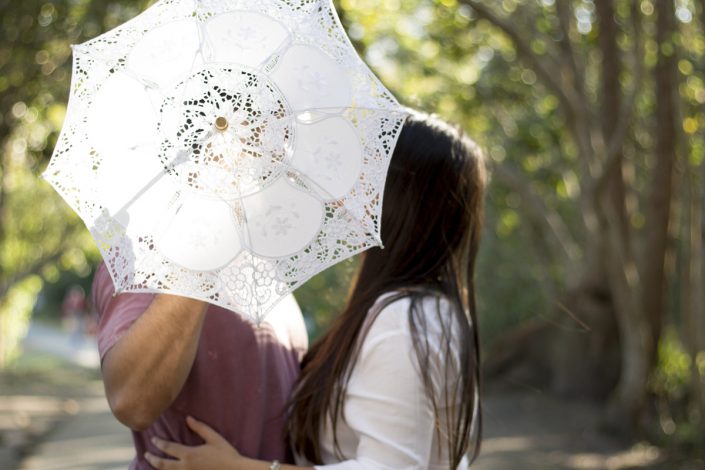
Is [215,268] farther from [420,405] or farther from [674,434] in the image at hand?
[674,434]

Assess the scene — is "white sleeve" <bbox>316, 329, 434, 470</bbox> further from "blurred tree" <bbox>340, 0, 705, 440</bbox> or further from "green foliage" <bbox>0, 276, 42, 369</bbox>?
"green foliage" <bbox>0, 276, 42, 369</bbox>

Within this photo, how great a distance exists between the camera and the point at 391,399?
221 centimetres

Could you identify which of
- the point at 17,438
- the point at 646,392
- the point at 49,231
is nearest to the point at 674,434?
the point at 646,392

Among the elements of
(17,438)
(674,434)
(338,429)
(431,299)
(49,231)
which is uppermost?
(431,299)

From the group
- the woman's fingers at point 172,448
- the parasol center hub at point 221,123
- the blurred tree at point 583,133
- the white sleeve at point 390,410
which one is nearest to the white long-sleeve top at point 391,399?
the white sleeve at point 390,410

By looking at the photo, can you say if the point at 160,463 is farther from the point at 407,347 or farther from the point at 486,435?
the point at 486,435

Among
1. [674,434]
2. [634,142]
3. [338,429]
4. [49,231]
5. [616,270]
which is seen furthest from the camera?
[49,231]

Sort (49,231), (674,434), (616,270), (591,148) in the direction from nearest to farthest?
(591,148)
(616,270)
(674,434)
(49,231)

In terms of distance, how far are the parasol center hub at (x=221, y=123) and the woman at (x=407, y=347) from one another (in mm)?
428

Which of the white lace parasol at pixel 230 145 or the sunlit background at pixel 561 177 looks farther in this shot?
the sunlit background at pixel 561 177

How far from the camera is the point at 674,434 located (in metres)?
9.80

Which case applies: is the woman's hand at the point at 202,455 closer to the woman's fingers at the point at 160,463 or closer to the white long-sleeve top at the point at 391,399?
the woman's fingers at the point at 160,463

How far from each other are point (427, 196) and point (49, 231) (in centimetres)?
2077

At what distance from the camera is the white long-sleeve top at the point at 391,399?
2207 millimetres
